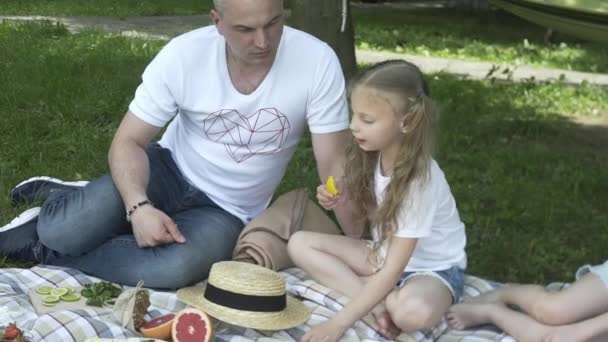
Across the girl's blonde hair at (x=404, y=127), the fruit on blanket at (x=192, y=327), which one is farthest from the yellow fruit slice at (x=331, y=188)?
the fruit on blanket at (x=192, y=327)

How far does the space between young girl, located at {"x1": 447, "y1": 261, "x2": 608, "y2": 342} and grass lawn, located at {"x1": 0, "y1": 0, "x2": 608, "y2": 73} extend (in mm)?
5633

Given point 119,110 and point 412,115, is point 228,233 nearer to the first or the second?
point 412,115

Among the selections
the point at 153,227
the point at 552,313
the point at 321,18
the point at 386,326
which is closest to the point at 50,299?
the point at 153,227

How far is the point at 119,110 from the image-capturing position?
5.21 meters

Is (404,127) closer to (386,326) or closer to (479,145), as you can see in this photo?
(386,326)

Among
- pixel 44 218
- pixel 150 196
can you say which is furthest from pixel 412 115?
pixel 44 218

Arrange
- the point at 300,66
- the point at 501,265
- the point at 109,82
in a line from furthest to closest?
the point at 109,82 < the point at 501,265 < the point at 300,66

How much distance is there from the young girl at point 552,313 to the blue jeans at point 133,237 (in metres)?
0.78

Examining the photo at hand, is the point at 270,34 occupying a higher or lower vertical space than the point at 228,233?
higher

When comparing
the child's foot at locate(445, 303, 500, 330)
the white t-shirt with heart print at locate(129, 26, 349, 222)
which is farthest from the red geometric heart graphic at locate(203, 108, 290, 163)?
the child's foot at locate(445, 303, 500, 330)

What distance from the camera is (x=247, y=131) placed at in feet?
10.1

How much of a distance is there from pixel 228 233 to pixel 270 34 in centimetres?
67

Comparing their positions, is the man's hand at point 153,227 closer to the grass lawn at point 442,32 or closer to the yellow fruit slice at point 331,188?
the yellow fruit slice at point 331,188

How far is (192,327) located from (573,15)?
279 centimetres
